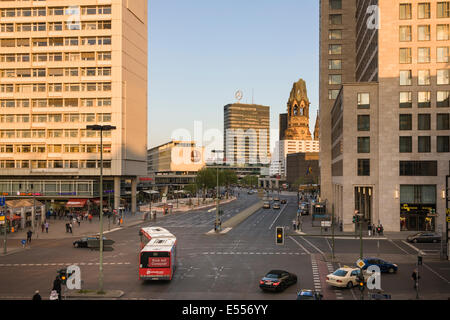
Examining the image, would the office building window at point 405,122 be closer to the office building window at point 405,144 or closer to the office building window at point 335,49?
the office building window at point 405,144

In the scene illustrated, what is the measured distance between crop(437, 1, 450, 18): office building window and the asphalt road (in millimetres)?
37173

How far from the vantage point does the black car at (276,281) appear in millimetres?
29459

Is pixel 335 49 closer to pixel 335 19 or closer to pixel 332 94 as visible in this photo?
pixel 335 19

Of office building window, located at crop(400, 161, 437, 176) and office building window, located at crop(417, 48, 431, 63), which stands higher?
office building window, located at crop(417, 48, 431, 63)

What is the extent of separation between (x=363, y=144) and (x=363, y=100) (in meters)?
7.17

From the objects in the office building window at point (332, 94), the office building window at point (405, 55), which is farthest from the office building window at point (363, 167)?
the office building window at point (332, 94)

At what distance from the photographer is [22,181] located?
304 feet

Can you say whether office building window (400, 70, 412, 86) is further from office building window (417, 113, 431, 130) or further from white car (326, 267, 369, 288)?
white car (326, 267, 369, 288)

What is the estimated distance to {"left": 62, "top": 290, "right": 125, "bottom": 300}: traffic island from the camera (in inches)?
1112

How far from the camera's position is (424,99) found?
65375 mm

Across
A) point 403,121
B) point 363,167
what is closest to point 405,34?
point 403,121

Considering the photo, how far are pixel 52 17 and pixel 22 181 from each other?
37.0 metres

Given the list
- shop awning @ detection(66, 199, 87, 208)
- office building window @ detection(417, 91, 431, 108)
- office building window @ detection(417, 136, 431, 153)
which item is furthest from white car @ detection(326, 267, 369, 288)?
shop awning @ detection(66, 199, 87, 208)
